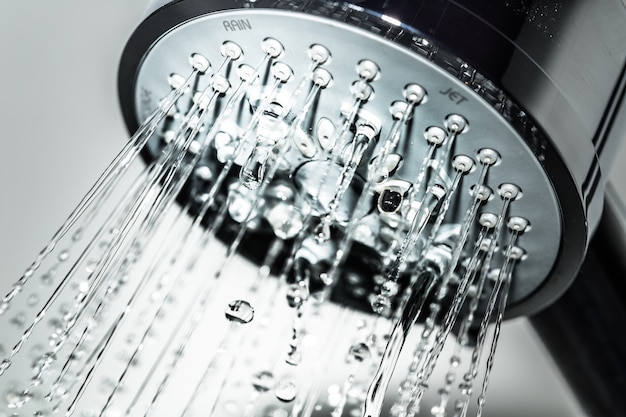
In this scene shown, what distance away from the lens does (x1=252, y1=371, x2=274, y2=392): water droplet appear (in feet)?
2.53

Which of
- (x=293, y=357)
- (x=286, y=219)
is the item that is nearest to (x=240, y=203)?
(x=286, y=219)

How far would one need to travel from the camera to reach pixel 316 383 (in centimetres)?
81

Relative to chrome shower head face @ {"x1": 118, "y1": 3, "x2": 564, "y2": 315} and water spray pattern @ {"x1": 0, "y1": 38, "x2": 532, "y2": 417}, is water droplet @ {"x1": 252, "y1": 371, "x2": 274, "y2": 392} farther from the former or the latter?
chrome shower head face @ {"x1": 118, "y1": 3, "x2": 564, "y2": 315}

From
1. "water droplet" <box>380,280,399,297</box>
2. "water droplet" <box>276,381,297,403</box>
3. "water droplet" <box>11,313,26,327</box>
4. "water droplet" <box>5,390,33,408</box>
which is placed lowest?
"water droplet" <box>5,390,33,408</box>

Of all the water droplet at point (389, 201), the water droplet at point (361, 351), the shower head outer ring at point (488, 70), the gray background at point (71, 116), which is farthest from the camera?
the gray background at point (71, 116)

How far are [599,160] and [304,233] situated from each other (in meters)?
0.27

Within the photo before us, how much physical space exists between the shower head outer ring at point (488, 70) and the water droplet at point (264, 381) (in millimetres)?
293

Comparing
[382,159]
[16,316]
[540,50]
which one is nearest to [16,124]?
[16,316]

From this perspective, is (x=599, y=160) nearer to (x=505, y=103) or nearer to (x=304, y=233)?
(x=505, y=103)

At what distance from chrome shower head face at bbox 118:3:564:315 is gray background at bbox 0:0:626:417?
17 cm

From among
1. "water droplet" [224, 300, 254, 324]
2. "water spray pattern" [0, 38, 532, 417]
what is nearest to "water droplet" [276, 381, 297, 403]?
"water spray pattern" [0, 38, 532, 417]

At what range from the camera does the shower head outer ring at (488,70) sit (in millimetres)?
496

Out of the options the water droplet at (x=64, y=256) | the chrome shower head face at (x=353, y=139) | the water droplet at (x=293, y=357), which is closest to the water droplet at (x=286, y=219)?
the chrome shower head face at (x=353, y=139)

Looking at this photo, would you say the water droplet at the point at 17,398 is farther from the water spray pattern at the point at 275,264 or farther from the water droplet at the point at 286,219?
the water droplet at the point at 286,219
